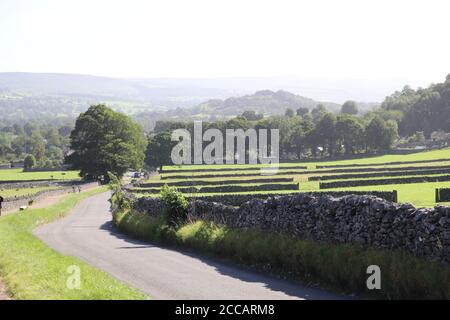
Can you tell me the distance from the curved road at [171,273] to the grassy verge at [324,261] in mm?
660

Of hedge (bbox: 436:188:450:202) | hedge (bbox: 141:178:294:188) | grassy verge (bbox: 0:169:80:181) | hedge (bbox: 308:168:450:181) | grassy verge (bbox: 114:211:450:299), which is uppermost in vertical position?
grassy verge (bbox: 114:211:450:299)

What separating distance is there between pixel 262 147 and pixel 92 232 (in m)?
158

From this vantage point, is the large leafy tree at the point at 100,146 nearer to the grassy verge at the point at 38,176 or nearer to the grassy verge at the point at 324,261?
the grassy verge at the point at 38,176

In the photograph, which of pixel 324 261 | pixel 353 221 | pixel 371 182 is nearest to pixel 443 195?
pixel 371 182

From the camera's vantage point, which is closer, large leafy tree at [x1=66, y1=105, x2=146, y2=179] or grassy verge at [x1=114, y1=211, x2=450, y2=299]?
grassy verge at [x1=114, y1=211, x2=450, y2=299]

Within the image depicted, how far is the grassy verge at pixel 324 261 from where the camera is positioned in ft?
46.4

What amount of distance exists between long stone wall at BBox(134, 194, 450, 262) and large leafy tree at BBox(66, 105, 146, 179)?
79.3m

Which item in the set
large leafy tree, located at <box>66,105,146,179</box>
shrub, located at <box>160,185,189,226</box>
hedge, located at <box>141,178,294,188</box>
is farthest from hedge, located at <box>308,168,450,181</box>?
shrub, located at <box>160,185,189,226</box>

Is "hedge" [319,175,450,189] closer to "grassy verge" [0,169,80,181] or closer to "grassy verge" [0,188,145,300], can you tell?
"grassy verge" [0,188,145,300]

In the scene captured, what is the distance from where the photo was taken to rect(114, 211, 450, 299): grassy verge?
1414cm

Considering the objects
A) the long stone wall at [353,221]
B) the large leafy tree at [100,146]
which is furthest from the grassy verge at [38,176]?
the long stone wall at [353,221]

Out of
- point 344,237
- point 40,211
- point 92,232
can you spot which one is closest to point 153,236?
point 92,232
